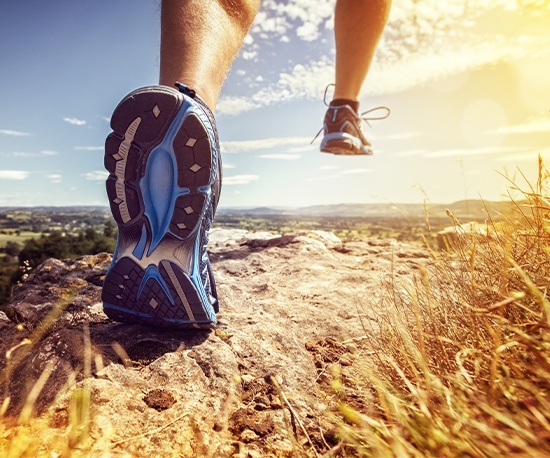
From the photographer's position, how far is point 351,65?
316 centimetres

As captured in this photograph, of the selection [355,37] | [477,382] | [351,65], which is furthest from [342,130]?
[477,382]

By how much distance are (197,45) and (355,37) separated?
196 cm

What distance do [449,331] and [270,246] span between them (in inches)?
106

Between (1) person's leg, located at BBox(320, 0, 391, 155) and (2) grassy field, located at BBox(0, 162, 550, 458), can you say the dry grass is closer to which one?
(2) grassy field, located at BBox(0, 162, 550, 458)

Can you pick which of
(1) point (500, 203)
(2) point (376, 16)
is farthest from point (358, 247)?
(1) point (500, 203)

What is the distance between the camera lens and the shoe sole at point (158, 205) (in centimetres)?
134

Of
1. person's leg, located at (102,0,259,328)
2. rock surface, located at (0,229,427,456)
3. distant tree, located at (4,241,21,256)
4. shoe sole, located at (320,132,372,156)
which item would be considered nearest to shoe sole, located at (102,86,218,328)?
person's leg, located at (102,0,259,328)

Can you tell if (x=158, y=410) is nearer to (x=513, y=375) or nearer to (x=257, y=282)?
(x=513, y=375)

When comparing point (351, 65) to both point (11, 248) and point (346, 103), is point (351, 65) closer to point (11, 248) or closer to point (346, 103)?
point (346, 103)

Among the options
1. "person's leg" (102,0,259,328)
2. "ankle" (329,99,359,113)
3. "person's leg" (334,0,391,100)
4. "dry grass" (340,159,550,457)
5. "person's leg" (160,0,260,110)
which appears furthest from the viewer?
"ankle" (329,99,359,113)

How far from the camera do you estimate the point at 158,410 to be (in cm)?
99

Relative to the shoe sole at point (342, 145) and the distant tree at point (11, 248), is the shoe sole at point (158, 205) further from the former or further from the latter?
the distant tree at point (11, 248)

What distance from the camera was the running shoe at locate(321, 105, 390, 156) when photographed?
351 cm

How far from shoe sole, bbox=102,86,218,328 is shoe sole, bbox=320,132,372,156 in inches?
91.3
